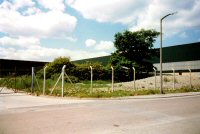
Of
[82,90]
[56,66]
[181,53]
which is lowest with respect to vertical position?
[82,90]

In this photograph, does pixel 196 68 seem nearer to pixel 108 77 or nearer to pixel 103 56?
pixel 108 77

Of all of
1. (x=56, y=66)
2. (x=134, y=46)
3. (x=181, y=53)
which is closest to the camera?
(x=56, y=66)

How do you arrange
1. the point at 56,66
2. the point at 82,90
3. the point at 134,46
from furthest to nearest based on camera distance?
1. the point at 134,46
2. the point at 56,66
3. the point at 82,90

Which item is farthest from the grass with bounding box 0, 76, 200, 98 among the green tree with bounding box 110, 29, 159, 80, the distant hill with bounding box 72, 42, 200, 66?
the distant hill with bounding box 72, 42, 200, 66

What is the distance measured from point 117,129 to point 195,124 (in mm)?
→ 2696

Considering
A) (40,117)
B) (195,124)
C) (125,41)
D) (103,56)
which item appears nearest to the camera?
(195,124)

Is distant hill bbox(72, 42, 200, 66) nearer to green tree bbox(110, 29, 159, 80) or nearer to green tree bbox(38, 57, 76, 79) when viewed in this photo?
green tree bbox(110, 29, 159, 80)

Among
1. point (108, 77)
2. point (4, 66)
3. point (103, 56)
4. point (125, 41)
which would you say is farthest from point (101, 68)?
point (103, 56)

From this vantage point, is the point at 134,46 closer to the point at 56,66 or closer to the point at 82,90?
the point at 56,66

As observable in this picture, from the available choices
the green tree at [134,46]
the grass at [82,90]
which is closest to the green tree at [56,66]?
the grass at [82,90]

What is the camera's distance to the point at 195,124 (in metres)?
8.30

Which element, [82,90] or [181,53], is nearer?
[82,90]

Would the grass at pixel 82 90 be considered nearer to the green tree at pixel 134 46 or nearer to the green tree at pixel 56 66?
the green tree at pixel 56 66

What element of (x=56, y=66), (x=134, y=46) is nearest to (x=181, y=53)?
(x=134, y=46)
